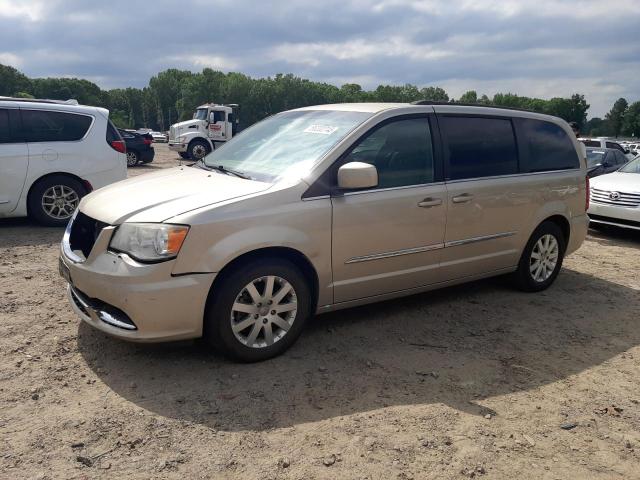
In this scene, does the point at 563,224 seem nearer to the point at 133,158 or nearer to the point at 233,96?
the point at 133,158

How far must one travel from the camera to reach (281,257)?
12.5 feet

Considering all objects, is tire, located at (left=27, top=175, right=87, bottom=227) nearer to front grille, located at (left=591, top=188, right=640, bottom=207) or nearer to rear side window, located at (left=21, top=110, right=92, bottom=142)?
rear side window, located at (left=21, top=110, right=92, bottom=142)

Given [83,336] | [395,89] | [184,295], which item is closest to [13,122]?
[83,336]

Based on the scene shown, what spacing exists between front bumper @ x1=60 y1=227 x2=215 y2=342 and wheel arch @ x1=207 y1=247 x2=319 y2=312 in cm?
9

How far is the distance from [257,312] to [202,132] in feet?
74.4

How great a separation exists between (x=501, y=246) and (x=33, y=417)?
13.0 feet

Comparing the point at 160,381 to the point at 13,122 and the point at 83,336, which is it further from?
the point at 13,122

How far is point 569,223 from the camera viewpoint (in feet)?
18.9

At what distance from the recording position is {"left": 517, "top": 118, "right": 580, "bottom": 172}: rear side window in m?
5.40

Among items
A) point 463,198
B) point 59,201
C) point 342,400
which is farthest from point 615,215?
point 59,201

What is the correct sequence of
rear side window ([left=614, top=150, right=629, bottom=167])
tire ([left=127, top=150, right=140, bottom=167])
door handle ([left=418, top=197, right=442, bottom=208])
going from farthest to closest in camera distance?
tire ([left=127, top=150, right=140, bottom=167])
rear side window ([left=614, top=150, right=629, bottom=167])
door handle ([left=418, top=197, right=442, bottom=208])

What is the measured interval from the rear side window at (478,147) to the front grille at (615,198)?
4.38 m

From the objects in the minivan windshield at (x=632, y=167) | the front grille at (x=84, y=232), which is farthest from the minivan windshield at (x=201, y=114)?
the front grille at (x=84, y=232)

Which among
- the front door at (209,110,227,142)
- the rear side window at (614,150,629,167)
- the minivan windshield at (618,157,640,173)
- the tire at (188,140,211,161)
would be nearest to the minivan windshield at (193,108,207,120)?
the front door at (209,110,227,142)
